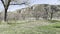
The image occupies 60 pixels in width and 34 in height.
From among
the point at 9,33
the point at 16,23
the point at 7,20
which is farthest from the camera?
the point at 7,20

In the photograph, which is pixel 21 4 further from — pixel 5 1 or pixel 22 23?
pixel 22 23

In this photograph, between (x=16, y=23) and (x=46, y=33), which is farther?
(x=16, y=23)

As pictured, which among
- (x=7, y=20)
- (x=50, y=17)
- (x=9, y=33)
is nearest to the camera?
(x=9, y=33)

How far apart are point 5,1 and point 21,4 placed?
1.75 m

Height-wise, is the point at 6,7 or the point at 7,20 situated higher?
the point at 6,7

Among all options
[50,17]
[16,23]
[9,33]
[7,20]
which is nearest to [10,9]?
[7,20]

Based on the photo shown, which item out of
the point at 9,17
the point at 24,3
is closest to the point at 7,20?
the point at 9,17

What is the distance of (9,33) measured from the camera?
9.98 metres

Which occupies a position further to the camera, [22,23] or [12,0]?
[12,0]

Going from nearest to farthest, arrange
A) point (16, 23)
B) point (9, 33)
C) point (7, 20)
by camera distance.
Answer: point (9, 33) → point (16, 23) → point (7, 20)

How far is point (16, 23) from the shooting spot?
46.0 feet

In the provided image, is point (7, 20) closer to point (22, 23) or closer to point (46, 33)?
point (22, 23)

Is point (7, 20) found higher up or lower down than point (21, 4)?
lower down

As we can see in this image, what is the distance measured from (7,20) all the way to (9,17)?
710 mm
